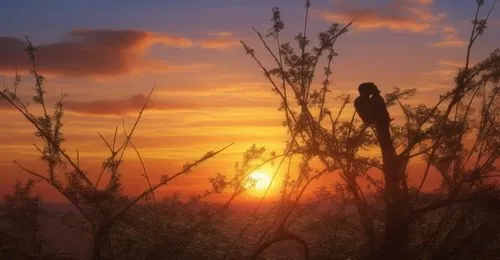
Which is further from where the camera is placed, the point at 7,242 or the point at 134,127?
the point at 7,242

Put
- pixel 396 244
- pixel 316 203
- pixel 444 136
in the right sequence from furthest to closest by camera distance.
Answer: pixel 316 203 → pixel 444 136 → pixel 396 244

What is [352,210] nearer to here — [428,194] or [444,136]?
[428,194]

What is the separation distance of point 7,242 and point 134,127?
768 centimetres

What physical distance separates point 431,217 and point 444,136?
3109 mm

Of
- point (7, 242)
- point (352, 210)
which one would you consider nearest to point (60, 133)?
point (7, 242)

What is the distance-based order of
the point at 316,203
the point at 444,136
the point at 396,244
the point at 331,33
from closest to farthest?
the point at 396,244
the point at 444,136
the point at 331,33
the point at 316,203

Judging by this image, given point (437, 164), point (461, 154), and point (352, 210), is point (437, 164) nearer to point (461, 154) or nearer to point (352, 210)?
point (461, 154)

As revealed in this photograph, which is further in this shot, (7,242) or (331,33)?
(7,242)

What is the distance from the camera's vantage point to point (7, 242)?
19.4 m

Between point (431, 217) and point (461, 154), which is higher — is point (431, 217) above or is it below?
below

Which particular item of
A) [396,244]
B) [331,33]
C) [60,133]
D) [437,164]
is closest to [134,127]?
[60,133]

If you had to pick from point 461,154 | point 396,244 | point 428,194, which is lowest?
point 396,244

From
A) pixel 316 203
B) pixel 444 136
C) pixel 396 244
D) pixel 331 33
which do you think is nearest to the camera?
pixel 396 244

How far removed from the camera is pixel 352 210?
743 inches
